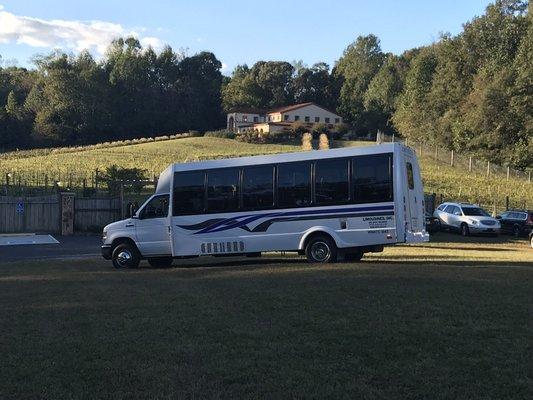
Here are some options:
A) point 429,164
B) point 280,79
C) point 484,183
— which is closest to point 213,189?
point 484,183

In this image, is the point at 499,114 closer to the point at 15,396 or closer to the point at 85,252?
the point at 85,252

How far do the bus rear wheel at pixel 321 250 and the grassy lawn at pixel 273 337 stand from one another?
2777 millimetres

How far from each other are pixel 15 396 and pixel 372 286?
7.02m

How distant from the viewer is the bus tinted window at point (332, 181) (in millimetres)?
15751

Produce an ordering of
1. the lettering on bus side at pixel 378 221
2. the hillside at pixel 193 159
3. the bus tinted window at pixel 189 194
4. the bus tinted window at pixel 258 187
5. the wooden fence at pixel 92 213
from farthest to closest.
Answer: the hillside at pixel 193 159, the wooden fence at pixel 92 213, the bus tinted window at pixel 189 194, the bus tinted window at pixel 258 187, the lettering on bus side at pixel 378 221

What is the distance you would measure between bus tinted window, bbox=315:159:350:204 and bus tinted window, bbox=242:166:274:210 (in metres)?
1.27

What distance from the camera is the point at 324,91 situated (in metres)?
138

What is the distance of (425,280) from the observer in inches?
470

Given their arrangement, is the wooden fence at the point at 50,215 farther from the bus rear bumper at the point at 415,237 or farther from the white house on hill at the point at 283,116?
the white house on hill at the point at 283,116

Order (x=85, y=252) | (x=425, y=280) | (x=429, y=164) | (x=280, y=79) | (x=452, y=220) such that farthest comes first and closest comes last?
(x=280, y=79) → (x=429, y=164) → (x=452, y=220) → (x=85, y=252) → (x=425, y=280)

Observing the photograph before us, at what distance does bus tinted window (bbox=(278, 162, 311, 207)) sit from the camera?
16.1m

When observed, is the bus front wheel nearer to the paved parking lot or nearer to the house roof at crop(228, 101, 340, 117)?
the paved parking lot

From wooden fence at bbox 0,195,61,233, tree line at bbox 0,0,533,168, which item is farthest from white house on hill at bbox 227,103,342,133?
wooden fence at bbox 0,195,61,233

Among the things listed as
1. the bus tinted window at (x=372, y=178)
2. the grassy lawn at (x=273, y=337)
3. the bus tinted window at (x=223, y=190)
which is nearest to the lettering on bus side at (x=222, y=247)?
the bus tinted window at (x=223, y=190)
